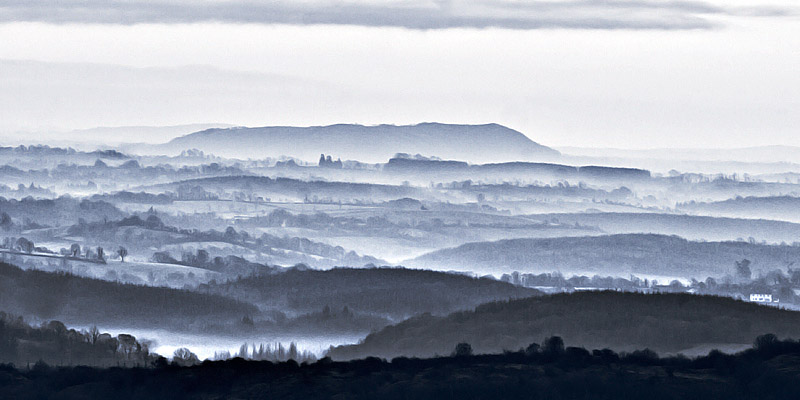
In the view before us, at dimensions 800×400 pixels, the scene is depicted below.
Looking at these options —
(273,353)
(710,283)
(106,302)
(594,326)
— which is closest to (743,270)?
(710,283)

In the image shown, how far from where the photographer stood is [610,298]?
97.0 meters

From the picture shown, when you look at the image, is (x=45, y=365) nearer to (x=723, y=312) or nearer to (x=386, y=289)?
(x=723, y=312)

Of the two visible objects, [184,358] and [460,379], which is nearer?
[460,379]

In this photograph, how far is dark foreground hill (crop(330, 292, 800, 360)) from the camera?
70938 millimetres

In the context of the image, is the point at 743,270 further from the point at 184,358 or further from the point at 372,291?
the point at 184,358

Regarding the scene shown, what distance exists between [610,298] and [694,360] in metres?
36.8

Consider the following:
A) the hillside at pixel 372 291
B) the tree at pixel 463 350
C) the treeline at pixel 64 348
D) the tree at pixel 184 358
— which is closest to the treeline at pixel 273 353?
the tree at pixel 184 358

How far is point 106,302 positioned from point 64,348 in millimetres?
48117

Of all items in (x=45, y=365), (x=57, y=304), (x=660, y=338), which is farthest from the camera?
(x=57, y=304)

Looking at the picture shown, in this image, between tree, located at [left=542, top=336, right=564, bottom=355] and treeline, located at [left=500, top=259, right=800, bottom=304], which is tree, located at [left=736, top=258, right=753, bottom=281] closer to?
treeline, located at [left=500, top=259, right=800, bottom=304]

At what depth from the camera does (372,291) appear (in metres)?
123

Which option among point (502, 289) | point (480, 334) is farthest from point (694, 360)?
point (502, 289)

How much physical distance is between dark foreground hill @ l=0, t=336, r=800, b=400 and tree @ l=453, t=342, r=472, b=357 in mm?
5690

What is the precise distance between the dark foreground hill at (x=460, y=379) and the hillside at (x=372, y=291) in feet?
144
